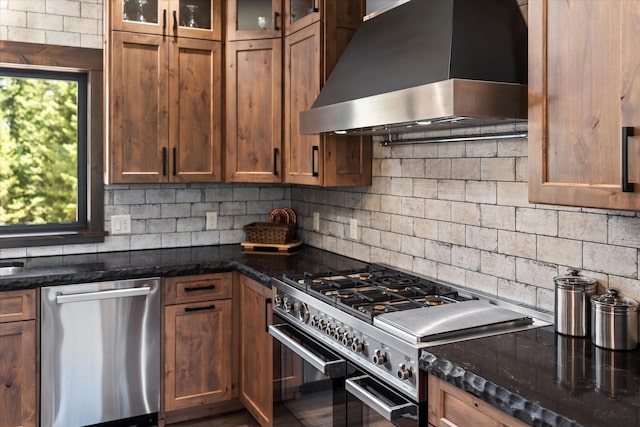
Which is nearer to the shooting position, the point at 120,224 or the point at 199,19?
the point at 199,19

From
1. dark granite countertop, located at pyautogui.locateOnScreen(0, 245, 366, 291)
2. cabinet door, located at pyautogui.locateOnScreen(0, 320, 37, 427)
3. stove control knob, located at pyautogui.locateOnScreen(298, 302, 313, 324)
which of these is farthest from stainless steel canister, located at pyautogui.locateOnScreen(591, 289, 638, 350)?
cabinet door, located at pyautogui.locateOnScreen(0, 320, 37, 427)

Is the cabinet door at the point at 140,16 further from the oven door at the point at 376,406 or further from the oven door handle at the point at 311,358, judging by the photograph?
the oven door at the point at 376,406

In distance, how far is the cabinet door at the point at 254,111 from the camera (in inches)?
136

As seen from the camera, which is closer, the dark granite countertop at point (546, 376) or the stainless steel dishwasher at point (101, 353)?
the dark granite countertop at point (546, 376)

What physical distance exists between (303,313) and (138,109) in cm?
167

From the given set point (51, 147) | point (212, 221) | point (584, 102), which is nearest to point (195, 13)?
point (51, 147)

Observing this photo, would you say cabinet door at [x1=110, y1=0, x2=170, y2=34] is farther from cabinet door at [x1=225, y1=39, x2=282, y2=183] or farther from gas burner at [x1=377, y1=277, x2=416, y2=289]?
gas burner at [x1=377, y1=277, x2=416, y2=289]

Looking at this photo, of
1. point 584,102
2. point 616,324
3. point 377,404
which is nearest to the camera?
point 584,102

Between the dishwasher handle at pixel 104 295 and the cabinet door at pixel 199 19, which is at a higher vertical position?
the cabinet door at pixel 199 19

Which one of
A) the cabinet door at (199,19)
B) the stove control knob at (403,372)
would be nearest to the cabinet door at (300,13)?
the cabinet door at (199,19)

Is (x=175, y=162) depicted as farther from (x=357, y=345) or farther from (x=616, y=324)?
(x=616, y=324)

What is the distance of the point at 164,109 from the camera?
11.2ft

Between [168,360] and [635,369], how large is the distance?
240 cm

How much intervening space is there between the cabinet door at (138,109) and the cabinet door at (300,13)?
0.75m
